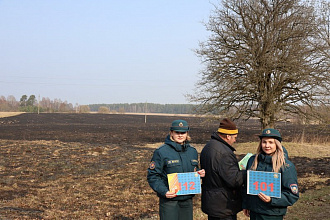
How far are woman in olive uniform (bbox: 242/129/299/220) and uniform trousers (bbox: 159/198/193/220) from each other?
2.52ft

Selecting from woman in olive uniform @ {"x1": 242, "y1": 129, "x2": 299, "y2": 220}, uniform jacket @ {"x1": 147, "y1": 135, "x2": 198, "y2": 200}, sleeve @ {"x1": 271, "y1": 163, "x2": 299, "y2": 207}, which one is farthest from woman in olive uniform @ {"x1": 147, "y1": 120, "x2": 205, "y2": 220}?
sleeve @ {"x1": 271, "y1": 163, "x2": 299, "y2": 207}

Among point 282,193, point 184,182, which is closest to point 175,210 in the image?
point 184,182

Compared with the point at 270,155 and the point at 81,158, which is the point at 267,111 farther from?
the point at 270,155

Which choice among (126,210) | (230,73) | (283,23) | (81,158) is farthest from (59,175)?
(283,23)

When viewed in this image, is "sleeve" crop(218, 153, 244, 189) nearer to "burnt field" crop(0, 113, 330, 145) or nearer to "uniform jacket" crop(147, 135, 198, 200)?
"uniform jacket" crop(147, 135, 198, 200)

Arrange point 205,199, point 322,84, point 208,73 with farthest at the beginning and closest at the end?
point 208,73
point 322,84
point 205,199

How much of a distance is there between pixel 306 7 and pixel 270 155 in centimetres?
2234

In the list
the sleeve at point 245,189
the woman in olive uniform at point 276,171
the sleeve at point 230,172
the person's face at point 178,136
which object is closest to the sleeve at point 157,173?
the person's face at point 178,136

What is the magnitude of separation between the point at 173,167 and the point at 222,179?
636 mm

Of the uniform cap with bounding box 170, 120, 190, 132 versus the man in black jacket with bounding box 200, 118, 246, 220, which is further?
the uniform cap with bounding box 170, 120, 190, 132

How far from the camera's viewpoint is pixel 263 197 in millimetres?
4344

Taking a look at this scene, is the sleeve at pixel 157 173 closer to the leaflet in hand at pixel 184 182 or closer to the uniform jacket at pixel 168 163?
the uniform jacket at pixel 168 163

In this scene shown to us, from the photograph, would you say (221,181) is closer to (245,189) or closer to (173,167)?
(245,189)

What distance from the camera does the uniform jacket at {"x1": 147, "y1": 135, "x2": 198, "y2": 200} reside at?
4.77 metres
